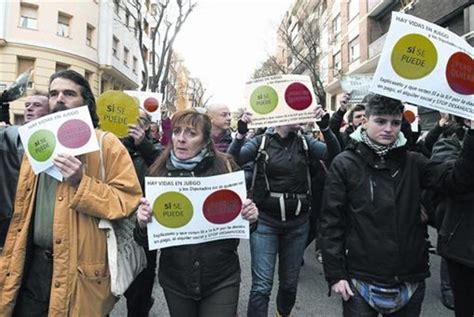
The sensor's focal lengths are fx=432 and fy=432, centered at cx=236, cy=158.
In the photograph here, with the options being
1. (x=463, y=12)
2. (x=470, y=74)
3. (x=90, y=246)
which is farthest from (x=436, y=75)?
(x=463, y=12)

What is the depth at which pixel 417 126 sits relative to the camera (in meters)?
5.27

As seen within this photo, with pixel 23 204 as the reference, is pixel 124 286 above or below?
below

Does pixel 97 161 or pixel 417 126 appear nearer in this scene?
pixel 97 161

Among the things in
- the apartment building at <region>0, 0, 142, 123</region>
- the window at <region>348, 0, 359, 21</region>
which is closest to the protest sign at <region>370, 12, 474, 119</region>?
the apartment building at <region>0, 0, 142, 123</region>

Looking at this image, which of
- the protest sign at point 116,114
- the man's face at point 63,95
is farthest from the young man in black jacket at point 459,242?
the protest sign at point 116,114

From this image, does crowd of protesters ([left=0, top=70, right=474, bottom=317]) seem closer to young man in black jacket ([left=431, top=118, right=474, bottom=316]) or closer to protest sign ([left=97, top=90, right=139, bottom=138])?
young man in black jacket ([left=431, top=118, right=474, bottom=316])

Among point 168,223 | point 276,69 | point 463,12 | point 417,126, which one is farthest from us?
point 276,69

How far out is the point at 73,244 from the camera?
7.43 feet

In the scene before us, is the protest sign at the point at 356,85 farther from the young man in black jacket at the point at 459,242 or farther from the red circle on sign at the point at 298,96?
the young man in black jacket at the point at 459,242

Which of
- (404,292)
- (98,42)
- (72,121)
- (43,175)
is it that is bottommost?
(404,292)

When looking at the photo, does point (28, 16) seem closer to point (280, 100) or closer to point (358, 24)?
point (358, 24)

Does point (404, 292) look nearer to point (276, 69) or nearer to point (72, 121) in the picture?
point (72, 121)

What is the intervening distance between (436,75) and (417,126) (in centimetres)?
296

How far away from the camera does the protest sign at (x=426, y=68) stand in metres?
2.42
